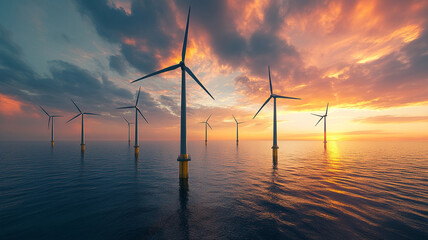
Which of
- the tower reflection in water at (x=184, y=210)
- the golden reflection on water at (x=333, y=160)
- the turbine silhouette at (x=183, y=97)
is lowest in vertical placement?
the golden reflection on water at (x=333, y=160)

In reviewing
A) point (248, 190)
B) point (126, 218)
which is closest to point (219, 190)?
point (248, 190)

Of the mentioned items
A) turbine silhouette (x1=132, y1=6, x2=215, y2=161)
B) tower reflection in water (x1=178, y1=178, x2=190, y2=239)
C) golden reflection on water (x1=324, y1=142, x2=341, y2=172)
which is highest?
turbine silhouette (x1=132, y1=6, x2=215, y2=161)

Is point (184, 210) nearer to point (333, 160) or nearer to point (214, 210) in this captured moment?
point (214, 210)

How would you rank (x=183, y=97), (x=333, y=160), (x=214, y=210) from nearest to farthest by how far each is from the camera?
(x=214, y=210)
(x=183, y=97)
(x=333, y=160)

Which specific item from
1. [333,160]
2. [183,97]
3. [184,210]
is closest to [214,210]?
[184,210]

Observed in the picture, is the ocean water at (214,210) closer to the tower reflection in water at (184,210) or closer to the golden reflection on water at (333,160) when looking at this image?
the tower reflection in water at (184,210)

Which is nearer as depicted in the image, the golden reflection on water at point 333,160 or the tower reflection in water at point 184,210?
the tower reflection in water at point 184,210

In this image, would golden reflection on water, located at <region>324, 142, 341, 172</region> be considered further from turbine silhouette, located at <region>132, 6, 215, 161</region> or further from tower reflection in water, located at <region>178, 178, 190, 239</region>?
turbine silhouette, located at <region>132, 6, 215, 161</region>

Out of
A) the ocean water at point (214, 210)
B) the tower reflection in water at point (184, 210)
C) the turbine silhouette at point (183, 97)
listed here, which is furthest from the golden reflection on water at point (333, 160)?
the turbine silhouette at point (183, 97)

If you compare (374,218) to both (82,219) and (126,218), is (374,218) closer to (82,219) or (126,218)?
(126,218)

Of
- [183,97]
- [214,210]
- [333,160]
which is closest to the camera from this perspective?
[214,210]

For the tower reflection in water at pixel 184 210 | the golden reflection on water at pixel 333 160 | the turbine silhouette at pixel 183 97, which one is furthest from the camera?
the golden reflection on water at pixel 333 160

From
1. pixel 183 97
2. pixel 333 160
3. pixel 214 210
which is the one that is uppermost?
pixel 183 97

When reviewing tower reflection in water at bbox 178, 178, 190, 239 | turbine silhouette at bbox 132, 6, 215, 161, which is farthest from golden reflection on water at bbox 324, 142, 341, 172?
turbine silhouette at bbox 132, 6, 215, 161
